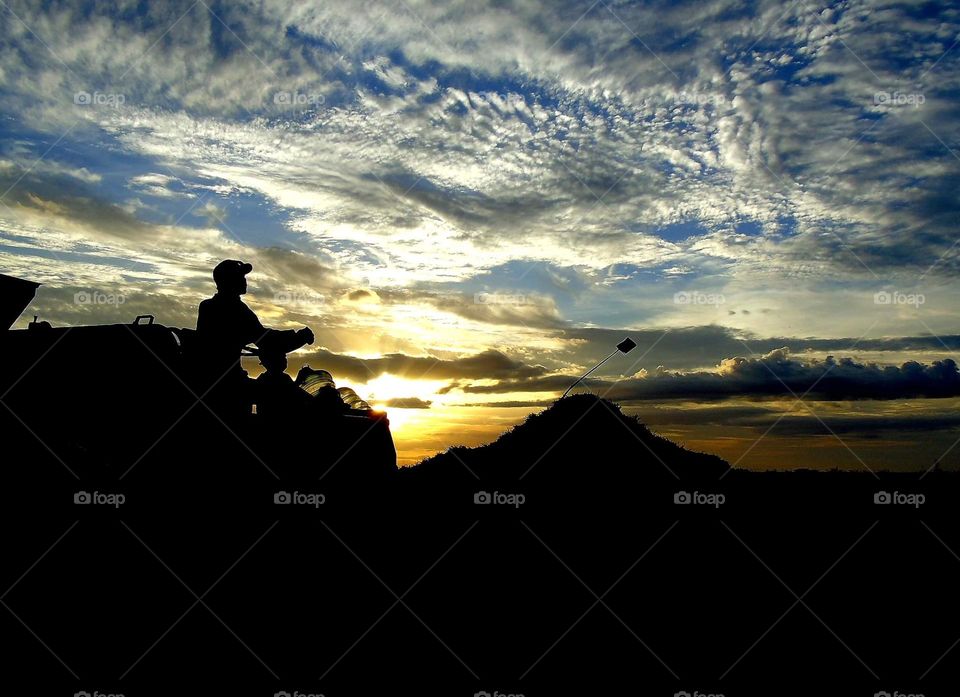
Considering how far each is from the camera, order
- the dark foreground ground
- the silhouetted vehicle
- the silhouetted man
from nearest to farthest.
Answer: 1. the dark foreground ground
2. the silhouetted vehicle
3. the silhouetted man

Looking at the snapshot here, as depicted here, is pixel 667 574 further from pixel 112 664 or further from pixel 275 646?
pixel 112 664

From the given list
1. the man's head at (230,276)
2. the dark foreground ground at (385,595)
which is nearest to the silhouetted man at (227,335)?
the man's head at (230,276)

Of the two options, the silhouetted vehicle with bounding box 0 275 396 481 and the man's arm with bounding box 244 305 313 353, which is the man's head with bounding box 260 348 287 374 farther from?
the silhouetted vehicle with bounding box 0 275 396 481

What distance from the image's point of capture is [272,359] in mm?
10406

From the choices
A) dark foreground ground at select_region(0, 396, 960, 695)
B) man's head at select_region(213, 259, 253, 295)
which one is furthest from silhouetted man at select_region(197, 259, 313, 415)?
dark foreground ground at select_region(0, 396, 960, 695)

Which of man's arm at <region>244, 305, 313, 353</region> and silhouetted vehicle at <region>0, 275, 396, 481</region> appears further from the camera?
man's arm at <region>244, 305, 313, 353</region>

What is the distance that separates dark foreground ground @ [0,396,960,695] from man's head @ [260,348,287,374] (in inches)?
50.1

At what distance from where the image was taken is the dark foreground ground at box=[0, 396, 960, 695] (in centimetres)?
703

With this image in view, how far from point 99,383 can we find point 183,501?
7.04 ft

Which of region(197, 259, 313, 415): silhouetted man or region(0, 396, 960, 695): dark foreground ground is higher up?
region(197, 259, 313, 415): silhouetted man

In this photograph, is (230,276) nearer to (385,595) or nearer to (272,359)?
(272,359)

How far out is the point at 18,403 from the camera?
906 centimetres

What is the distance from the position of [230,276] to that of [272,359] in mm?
1494

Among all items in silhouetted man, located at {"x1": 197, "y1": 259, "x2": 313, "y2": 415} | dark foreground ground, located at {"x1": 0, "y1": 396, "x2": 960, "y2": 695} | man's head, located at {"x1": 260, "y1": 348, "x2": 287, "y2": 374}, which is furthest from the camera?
man's head, located at {"x1": 260, "y1": 348, "x2": 287, "y2": 374}
